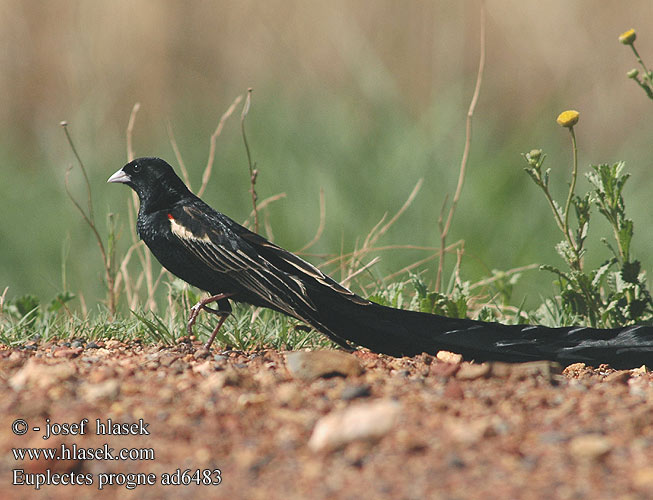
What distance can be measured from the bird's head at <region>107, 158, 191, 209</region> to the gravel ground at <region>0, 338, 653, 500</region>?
1.17 meters

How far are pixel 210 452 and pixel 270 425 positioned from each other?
0.23m

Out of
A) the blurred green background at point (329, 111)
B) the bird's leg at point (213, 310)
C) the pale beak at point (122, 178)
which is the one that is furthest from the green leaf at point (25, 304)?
the blurred green background at point (329, 111)

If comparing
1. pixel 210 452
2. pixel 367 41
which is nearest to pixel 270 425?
pixel 210 452

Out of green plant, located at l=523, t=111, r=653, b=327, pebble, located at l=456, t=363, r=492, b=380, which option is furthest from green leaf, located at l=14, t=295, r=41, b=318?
green plant, located at l=523, t=111, r=653, b=327

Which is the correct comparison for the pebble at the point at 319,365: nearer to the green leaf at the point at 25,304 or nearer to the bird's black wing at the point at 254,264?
the bird's black wing at the point at 254,264

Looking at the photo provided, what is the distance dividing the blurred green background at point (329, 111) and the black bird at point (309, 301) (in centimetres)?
200

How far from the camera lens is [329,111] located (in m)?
6.65

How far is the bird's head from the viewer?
391 centimetres

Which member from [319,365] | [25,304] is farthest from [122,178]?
[319,365]

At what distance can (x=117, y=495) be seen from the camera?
198 centimetres

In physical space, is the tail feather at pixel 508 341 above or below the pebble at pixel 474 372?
above

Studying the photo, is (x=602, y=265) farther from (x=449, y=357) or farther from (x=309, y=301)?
(x=309, y=301)

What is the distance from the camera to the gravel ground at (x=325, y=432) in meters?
1.96

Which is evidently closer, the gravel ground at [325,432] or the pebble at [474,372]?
the gravel ground at [325,432]
